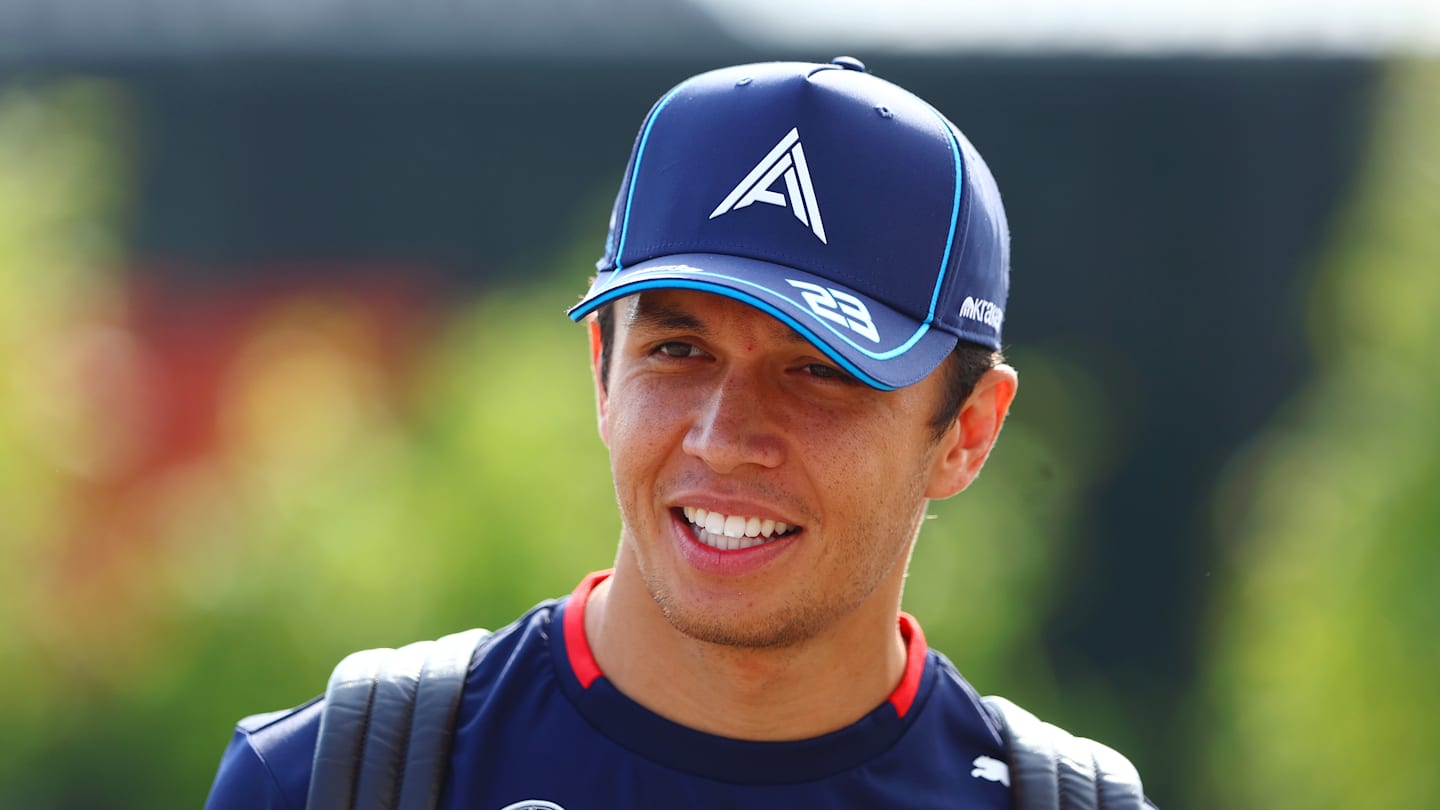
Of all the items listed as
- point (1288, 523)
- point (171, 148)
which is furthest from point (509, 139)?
point (1288, 523)

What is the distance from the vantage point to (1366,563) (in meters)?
6.94

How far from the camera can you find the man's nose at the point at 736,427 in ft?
7.03

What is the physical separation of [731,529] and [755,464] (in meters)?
0.10

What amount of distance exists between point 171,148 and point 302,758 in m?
8.91

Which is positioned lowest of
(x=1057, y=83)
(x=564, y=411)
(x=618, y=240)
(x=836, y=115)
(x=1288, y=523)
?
(x=1288, y=523)

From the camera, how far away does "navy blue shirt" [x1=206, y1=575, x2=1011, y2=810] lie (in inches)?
87.8

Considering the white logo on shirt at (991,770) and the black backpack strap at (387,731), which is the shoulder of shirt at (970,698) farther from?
the black backpack strap at (387,731)

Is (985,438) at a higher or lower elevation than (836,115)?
lower

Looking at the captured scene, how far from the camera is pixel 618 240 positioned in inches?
92.7

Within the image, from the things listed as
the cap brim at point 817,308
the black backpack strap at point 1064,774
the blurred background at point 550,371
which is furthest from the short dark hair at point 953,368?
the blurred background at point 550,371

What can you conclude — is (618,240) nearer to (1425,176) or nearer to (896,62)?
(1425,176)

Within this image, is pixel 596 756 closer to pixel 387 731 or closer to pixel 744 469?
pixel 387 731

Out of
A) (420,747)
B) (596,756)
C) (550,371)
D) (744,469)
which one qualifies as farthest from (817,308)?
(550,371)

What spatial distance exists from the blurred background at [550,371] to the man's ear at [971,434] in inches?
168
